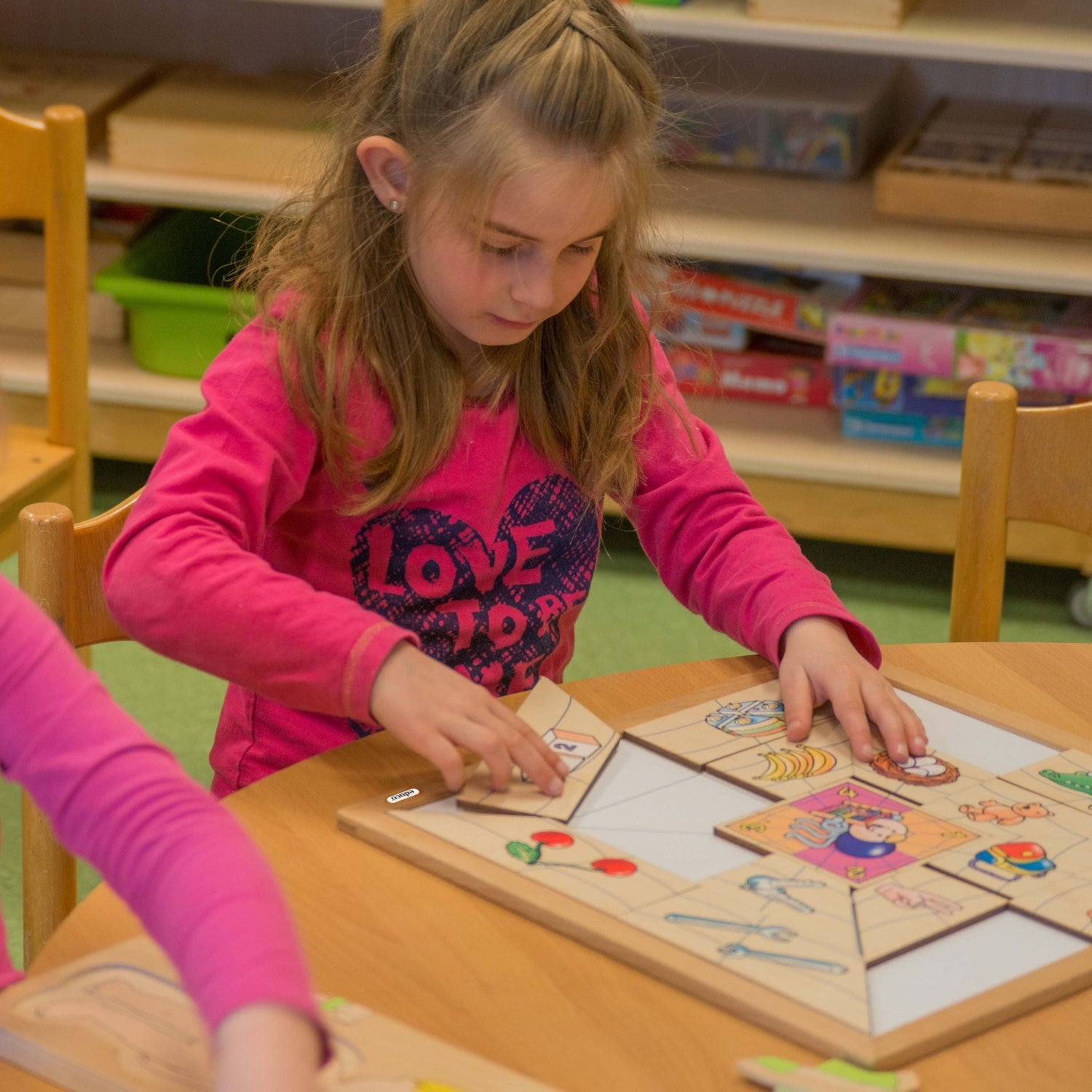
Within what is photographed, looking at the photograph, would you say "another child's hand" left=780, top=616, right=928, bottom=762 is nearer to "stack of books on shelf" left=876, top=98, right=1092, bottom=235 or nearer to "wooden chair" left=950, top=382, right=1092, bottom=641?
"wooden chair" left=950, top=382, right=1092, bottom=641

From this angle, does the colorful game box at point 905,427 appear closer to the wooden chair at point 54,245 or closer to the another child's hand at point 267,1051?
the wooden chair at point 54,245

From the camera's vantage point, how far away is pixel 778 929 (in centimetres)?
63

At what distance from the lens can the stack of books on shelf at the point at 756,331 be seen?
6.74 feet

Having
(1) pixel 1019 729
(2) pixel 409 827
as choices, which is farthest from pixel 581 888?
(1) pixel 1019 729

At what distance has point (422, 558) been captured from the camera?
97 centimetres

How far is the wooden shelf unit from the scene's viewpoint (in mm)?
1875

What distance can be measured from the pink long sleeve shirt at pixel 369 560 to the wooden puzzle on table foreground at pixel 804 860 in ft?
0.35

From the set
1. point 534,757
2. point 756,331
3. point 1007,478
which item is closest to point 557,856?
point 534,757

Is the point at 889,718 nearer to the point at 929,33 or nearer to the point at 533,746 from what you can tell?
the point at 533,746

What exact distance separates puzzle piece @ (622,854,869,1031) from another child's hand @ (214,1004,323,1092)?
6.7 inches

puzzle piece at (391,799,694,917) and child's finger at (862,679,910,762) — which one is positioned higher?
child's finger at (862,679,910,762)

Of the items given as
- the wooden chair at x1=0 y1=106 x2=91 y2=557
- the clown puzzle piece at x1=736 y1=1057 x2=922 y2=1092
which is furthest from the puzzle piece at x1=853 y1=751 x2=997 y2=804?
the wooden chair at x1=0 y1=106 x2=91 y2=557

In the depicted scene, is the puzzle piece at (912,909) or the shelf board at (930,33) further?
the shelf board at (930,33)

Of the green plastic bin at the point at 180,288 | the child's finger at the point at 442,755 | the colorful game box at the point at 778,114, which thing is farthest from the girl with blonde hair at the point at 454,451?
the colorful game box at the point at 778,114
